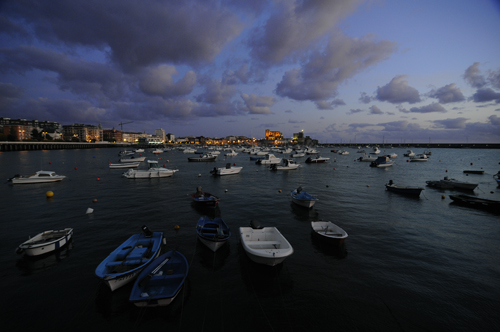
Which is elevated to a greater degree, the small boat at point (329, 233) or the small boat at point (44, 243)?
the small boat at point (329, 233)

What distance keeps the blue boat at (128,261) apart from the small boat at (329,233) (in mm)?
10539

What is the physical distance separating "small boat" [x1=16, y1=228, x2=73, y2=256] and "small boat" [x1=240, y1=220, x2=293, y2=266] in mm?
11373

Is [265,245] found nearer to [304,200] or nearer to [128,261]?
[128,261]

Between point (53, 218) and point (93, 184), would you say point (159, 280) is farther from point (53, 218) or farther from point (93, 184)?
point (93, 184)

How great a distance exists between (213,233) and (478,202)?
29790 millimetres

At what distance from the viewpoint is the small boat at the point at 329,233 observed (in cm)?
1404

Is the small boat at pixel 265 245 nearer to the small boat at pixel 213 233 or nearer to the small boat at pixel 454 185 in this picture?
the small boat at pixel 213 233

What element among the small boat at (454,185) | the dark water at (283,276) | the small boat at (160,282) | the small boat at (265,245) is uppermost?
the small boat at (454,185)

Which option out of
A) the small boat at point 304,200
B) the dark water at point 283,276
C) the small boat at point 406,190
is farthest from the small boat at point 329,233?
the small boat at point 406,190

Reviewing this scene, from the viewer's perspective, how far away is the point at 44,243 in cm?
1246

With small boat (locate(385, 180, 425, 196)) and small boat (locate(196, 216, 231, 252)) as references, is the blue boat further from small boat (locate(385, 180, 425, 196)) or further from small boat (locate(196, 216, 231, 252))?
small boat (locate(385, 180, 425, 196))

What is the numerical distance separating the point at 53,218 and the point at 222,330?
2000 cm

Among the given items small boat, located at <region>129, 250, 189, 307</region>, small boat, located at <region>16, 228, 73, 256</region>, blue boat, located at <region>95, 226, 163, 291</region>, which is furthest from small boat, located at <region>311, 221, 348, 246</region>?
small boat, located at <region>16, 228, 73, 256</region>

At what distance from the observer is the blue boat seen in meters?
9.44
